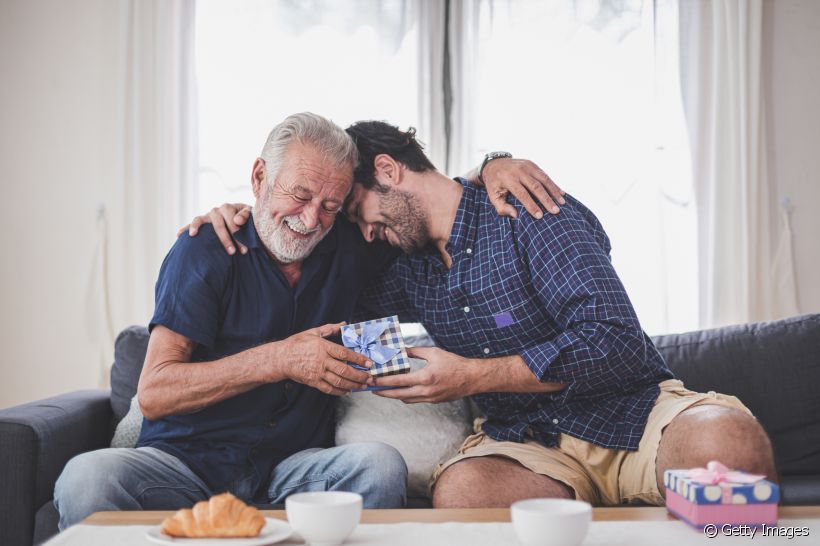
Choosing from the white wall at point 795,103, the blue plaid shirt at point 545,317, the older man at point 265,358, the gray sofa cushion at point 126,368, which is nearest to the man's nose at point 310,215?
the older man at point 265,358

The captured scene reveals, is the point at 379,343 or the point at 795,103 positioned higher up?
the point at 795,103

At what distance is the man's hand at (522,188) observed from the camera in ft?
6.48

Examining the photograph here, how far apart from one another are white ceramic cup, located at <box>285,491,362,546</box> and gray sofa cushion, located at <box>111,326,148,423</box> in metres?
1.45

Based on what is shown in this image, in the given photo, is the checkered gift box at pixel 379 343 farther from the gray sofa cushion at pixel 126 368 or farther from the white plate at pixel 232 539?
the gray sofa cushion at pixel 126 368

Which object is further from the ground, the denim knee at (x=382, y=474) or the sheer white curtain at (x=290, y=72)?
the sheer white curtain at (x=290, y=72)

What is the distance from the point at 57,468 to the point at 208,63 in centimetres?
223

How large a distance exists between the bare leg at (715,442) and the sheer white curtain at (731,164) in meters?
2.04

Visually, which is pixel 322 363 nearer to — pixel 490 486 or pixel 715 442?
pixel 490 486

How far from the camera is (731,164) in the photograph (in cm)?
371

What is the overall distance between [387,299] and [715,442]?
999 mm

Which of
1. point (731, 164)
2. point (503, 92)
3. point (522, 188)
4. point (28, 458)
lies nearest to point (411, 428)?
point (522, 188)

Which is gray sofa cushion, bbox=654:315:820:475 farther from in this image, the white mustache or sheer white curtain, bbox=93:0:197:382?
sheer white curtain, bbox=93:0:197:382

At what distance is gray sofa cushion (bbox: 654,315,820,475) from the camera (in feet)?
7.49

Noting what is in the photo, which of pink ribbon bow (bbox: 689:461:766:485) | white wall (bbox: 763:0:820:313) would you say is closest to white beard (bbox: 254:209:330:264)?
pink ribbon bow (bbox: 689:461:766:485)
